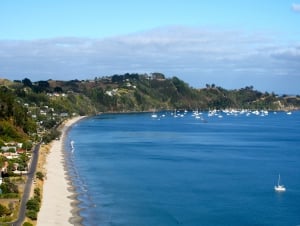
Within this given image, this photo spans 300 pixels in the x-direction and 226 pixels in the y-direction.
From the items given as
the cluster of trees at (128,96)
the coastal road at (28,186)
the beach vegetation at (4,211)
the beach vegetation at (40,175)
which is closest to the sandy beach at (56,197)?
the beach vegetation at (40,175)

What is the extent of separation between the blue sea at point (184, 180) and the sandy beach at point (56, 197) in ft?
2.79

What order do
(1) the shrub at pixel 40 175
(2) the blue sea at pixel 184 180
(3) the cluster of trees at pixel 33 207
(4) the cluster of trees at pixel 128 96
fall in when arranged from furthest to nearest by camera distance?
(4) the cluster of trees at pixel 128 96 → (1) the shrub at pixel 40 175 → (2) the blue sea at pixel 184 180 → (3) the cluster of trees at pixel 33 207

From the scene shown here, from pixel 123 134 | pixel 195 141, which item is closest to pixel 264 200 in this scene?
pixel 195 141

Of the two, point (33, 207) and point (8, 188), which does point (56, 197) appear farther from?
point (33, 207)

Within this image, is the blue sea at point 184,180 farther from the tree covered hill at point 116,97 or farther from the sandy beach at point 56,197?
the tree covered hill at point 116,97

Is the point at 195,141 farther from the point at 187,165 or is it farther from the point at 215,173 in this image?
the point at 215,173

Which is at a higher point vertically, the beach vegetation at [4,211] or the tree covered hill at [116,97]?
the tree covered hill at [116,97]

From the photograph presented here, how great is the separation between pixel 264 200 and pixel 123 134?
5104 centimetres

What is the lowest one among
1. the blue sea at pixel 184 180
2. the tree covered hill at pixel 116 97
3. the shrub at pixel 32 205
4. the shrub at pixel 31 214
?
the blue sea at pixel 184 180

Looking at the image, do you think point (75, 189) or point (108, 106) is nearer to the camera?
point (75, 189)

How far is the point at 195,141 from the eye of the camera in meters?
78.3

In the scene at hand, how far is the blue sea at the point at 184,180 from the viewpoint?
3319cm

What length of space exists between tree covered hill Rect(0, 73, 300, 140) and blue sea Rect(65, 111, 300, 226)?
2718 centimetres

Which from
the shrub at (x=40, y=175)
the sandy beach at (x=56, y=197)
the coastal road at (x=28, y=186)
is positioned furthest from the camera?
the shrub at (x=40, y=175)
